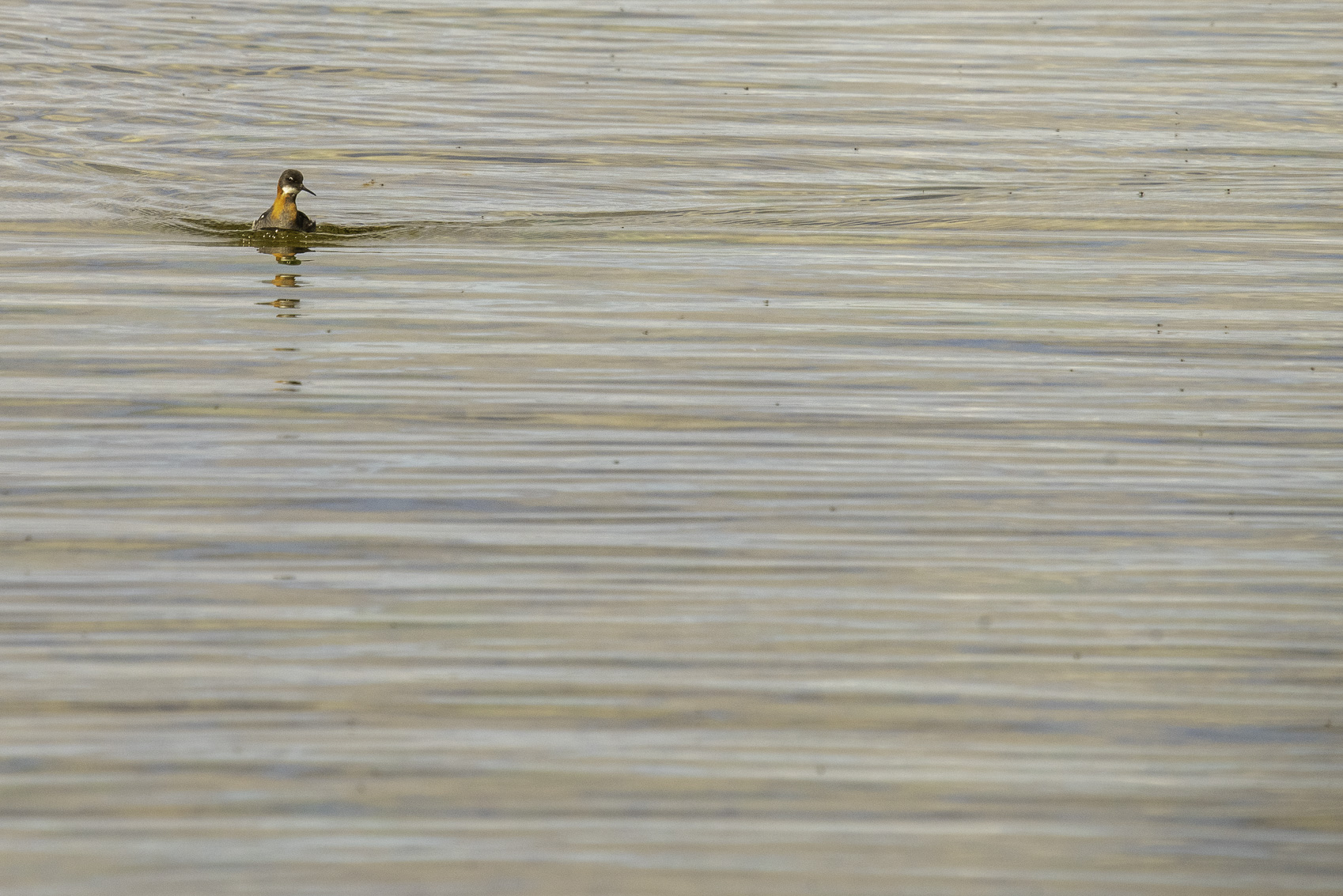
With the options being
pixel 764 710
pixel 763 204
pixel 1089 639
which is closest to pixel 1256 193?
pixel 763 204

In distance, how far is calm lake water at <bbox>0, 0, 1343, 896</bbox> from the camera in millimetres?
2715

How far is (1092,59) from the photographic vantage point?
910cm

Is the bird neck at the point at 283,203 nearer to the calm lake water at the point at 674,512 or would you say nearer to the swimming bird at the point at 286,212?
the swimming bird at the point at 286,212

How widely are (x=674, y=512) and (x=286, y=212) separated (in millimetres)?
2766

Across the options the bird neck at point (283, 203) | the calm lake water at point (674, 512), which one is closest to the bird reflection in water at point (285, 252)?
the calm lake water at point (674, 512)

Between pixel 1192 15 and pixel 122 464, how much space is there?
8.25 m

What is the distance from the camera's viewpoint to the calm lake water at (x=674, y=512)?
271 centimetres

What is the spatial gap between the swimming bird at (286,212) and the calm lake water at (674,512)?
2.9 inches

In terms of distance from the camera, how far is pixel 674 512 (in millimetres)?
3746

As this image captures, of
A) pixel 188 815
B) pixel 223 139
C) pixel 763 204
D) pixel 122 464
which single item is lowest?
pixel 188 815

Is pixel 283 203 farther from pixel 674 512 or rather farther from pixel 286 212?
pixel 674 512

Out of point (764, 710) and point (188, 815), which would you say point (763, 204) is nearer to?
point (764, 710)

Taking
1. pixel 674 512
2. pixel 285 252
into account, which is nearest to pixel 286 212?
pixel 285 252

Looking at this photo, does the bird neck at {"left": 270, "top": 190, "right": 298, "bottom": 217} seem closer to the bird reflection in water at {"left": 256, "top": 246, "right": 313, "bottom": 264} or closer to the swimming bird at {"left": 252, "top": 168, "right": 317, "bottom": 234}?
the swimming bird at {"left": 252, "top": 168, "right": 317, "bottom": 234}
